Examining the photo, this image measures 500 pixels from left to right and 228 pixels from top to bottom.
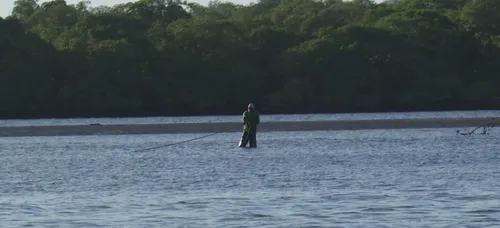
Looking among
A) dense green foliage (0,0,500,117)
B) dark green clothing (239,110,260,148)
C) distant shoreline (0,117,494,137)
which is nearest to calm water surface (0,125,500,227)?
dark green clothing (239,110,260,148)

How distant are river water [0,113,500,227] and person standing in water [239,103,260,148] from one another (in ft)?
1.53

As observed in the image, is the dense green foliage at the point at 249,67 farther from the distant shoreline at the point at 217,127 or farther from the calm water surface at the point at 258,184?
the calm water surface at the point at 258,184

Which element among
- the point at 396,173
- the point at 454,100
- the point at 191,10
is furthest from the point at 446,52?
the point at 396,173

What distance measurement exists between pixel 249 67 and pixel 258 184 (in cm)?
6531

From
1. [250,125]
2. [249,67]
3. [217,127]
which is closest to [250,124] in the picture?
[250,125]

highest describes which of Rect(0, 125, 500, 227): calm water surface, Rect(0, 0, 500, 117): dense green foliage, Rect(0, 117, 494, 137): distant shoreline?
Rect(0, 0, 500, 117): dense green foliage

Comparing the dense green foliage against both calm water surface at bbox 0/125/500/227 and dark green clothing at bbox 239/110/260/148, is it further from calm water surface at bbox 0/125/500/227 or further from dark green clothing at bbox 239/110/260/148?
dark green clothing at bbox 239/110/260/148

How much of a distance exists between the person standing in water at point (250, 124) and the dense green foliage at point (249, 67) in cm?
4574

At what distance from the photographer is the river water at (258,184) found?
70.8 ft

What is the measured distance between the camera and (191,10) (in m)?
129

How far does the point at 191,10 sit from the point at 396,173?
99614 mm

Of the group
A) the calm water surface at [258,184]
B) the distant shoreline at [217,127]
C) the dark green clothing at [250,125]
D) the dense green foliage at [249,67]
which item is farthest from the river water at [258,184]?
the dense green foliage at [249,67]

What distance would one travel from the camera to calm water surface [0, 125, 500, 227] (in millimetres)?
21578

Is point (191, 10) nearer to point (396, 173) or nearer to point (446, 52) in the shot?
point (446, 52)
